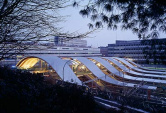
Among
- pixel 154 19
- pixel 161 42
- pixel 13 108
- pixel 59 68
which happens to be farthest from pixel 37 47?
pixel 59 68

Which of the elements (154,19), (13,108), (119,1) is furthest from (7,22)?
(154,19)

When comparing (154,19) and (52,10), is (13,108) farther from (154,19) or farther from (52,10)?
(154,19)

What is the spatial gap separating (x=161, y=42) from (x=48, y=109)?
15.0ft

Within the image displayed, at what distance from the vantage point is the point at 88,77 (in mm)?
14836

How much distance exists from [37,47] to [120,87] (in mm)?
10541

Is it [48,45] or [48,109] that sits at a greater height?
[48,45]

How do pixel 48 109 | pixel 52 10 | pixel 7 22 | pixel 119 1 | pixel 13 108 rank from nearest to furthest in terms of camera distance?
pixel 13 108
pixel 48 109
pixel 7 22
pixel 52 10
pixel 119 1

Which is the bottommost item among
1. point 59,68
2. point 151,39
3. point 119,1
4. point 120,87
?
point 120,87

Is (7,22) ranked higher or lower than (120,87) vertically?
higher

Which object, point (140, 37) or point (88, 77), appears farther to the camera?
point (88, 77)

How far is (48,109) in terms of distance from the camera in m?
2.17

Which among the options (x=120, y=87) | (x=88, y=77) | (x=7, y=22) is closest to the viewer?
(x=7, y=22)

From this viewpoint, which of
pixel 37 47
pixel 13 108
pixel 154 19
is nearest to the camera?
pixel 13 108

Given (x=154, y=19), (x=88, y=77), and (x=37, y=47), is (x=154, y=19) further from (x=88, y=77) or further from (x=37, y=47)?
(x=88, y=77)
